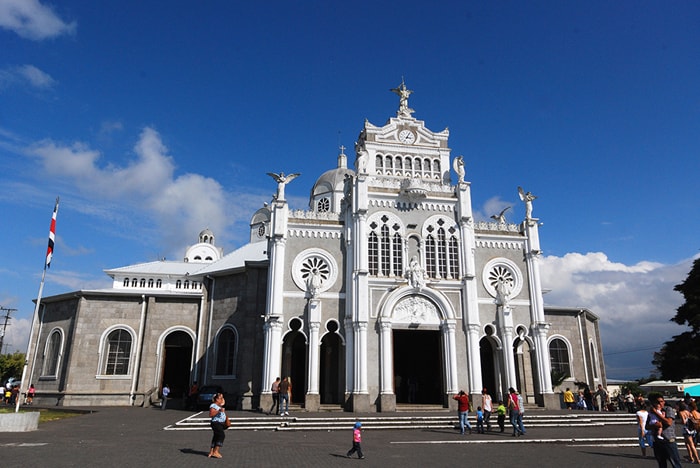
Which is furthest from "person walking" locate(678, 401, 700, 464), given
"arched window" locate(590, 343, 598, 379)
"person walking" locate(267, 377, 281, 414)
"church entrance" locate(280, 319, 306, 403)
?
"arched window" locate(590, 343, 598, 379)

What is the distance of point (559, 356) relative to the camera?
32.8 metres

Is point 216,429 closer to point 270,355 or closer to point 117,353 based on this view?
point 270,355

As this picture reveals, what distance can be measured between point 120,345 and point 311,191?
2063 cm

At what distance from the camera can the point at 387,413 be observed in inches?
947

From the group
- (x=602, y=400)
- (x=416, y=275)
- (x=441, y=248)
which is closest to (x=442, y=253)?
(x=441, y=248)

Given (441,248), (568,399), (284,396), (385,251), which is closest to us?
(284,396)

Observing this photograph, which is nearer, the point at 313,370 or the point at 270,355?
Result: the point at 270,355

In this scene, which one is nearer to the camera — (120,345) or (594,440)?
(594,440)

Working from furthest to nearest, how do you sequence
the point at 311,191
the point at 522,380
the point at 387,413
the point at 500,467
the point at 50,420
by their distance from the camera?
the point at 311,191 < the point at 522,380 < the point at 387,413 < the point at 50,420 < the point at 500,467

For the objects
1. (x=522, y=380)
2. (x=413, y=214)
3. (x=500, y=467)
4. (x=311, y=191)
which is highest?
(x=311, y=191)

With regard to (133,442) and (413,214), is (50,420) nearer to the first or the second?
(133,442)

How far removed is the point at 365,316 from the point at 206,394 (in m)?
10.0

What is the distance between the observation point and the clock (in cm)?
3147

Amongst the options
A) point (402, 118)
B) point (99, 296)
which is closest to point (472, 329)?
point (402, 118)
